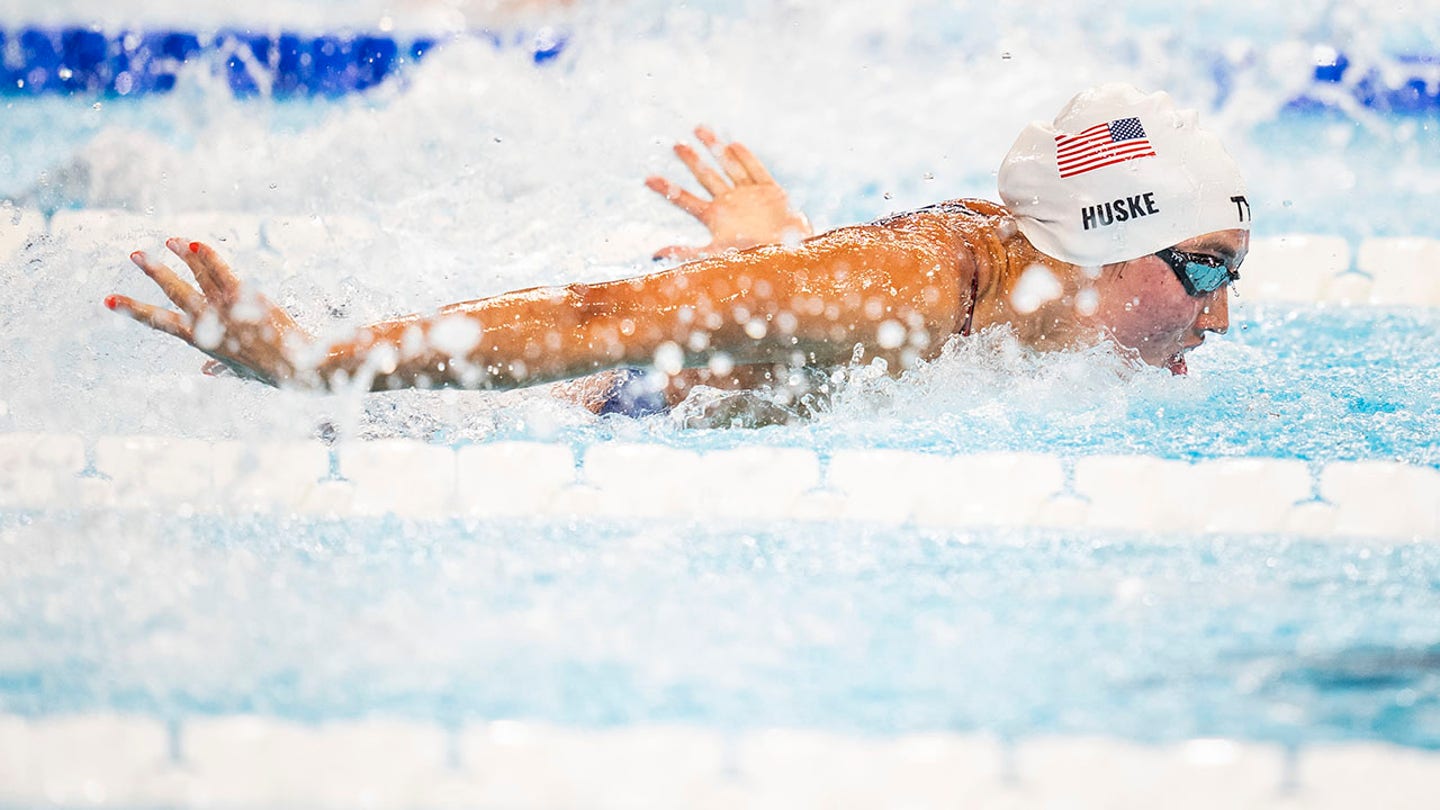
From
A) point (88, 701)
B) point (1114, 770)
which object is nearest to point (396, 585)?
point (88, 701)

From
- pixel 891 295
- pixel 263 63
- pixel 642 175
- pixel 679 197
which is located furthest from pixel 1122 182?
pixel 263 63

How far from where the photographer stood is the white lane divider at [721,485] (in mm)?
2090

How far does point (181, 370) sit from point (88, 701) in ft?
3.59

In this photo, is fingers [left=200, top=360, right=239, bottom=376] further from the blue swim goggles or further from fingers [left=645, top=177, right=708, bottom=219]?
the blue swim goggles

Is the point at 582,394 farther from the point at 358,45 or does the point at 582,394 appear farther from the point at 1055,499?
the point at 358,45

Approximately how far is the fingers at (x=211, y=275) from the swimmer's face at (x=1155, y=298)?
4.00 ft

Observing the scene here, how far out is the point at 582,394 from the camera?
2.42 meters

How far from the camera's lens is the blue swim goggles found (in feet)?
7.10

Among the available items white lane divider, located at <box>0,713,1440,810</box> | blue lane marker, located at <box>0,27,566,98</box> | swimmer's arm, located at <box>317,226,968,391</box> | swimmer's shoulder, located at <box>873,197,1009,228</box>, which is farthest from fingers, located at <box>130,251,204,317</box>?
blue lane marker, located at <box>0,27,566,98</box>

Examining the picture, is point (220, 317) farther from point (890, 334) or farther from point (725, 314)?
point (890, 334)

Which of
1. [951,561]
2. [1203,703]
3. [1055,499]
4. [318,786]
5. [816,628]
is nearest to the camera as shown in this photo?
[318,786]

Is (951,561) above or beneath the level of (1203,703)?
above

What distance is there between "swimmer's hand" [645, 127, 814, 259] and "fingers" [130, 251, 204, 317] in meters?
1.12

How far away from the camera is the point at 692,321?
6.08ft
